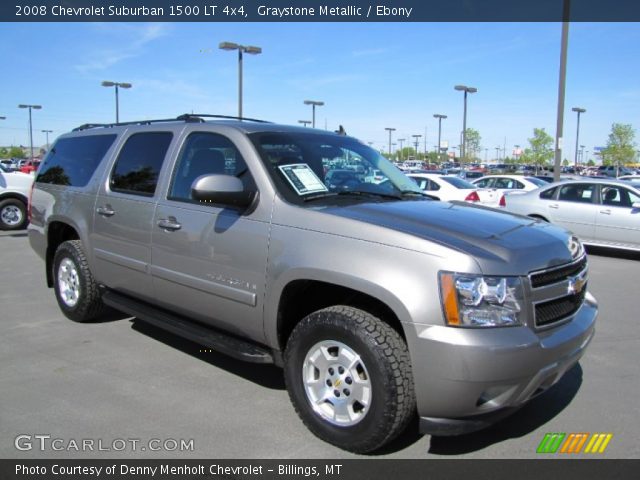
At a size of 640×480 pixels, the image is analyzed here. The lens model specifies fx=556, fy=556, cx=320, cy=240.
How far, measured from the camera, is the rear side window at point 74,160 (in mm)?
5336

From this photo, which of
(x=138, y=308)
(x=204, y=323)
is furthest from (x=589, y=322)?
(x=138, y=308)

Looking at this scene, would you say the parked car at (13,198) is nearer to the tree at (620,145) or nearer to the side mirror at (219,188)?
the side mirror at (219,188)

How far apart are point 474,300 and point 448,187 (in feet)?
37.2

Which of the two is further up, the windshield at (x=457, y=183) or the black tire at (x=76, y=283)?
the windshield at (x=457, y=183)

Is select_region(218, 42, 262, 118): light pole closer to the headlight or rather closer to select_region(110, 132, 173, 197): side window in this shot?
select_region(110, 132, 173, 197): side window

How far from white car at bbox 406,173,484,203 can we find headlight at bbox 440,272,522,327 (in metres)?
10.4

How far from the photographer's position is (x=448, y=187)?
45.1 ft

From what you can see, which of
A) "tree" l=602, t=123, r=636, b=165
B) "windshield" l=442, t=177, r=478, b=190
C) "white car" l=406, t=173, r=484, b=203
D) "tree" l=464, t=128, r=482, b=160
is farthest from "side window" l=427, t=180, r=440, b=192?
"tree" l=464, t=128, r=482, b=160

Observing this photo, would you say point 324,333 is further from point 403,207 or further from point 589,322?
point 589,322

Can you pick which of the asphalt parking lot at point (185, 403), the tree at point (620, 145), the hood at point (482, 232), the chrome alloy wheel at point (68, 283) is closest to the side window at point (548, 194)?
the asphalt parking lot at point (185, 403)

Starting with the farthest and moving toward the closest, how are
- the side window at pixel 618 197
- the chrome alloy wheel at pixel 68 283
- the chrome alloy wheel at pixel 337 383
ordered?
the side window at pixel 618 197 < the chrome alloy wheel at pixel 68 283 < the chrome alloy wheel at pixel 337 383

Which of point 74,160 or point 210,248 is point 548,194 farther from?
point 210,248
